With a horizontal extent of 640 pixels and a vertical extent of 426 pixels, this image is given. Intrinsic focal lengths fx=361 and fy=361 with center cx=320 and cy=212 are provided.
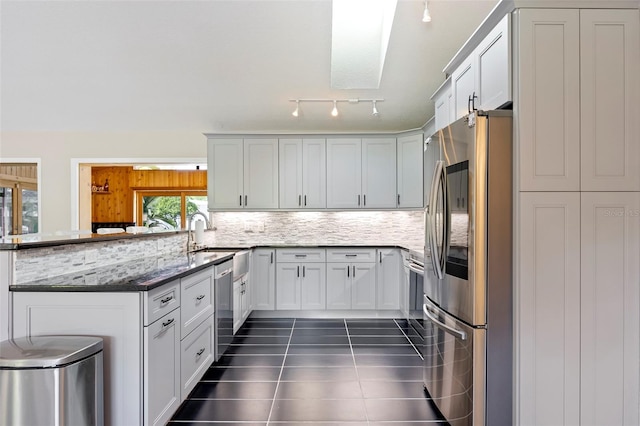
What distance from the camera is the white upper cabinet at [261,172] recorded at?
15.9 ft

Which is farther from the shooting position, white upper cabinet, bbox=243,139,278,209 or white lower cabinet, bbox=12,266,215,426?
white upper cabinet, bbox=243,139,278,209

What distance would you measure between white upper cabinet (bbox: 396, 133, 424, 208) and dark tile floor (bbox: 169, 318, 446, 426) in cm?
165

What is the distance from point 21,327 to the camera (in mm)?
1788

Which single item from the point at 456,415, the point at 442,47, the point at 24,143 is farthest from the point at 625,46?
the point at 24,143

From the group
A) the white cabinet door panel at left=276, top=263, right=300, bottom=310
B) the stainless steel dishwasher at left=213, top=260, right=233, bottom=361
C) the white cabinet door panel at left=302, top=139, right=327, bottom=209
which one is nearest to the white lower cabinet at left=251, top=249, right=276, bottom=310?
the white cabinet door panel at left=276, top=263, right=300, bottom=310

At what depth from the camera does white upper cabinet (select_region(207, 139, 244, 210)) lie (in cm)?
486

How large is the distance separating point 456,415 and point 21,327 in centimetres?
229

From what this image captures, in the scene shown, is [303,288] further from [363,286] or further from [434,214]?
[434,214]

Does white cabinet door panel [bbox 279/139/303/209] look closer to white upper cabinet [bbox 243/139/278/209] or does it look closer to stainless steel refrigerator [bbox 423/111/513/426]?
white upper cabinet [bbox 243/139/278/209]

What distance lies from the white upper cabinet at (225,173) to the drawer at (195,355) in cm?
233

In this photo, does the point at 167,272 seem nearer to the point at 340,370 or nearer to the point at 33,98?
the point at 340,370

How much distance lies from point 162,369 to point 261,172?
127 inches

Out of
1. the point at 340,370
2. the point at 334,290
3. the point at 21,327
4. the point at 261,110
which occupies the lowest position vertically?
the point at 340,370

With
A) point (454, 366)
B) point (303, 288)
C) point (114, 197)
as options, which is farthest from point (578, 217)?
point (114, 197)
